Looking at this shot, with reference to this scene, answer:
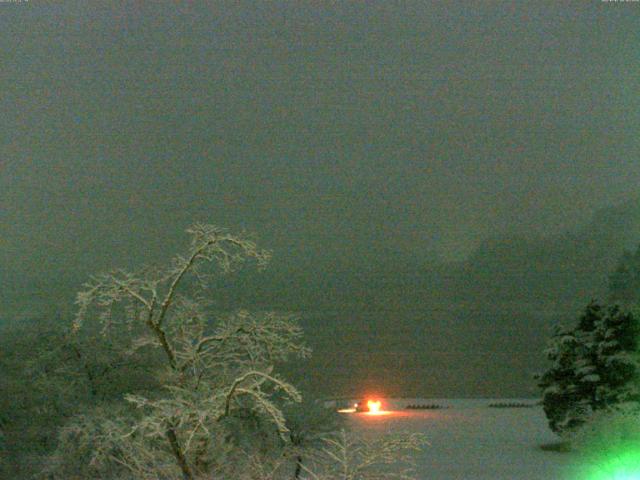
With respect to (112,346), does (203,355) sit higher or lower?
lower

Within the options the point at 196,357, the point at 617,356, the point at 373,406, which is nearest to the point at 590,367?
the point at 617,356

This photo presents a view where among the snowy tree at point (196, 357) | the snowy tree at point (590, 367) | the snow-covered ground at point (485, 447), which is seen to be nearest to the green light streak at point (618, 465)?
the snow-covered ground at point (485, 447)

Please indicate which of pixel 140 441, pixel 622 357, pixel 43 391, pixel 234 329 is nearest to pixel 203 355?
pixel 234 329

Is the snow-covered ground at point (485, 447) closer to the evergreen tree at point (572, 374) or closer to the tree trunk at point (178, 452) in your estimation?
the evergreen tree at point (572, 374)

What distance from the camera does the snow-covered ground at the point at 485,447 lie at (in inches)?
1108

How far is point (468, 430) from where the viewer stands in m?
47.1

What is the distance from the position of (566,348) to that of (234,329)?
27158 mm

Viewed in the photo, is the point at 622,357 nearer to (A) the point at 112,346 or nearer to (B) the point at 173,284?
(A) the point at 112,346

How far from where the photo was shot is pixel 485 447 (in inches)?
1457

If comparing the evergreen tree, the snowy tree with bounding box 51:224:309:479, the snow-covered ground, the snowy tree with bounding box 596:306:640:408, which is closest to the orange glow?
the snow-covered ground

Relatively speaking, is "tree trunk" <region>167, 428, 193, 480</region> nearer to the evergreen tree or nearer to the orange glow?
the evergreen tree

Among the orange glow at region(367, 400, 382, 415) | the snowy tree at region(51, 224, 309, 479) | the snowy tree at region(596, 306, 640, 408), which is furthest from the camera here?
the orange glow at region(367, 400, 382, 415)

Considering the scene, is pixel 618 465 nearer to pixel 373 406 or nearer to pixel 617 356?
pixel 617 356

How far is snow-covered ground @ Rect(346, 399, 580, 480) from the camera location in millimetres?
28141
